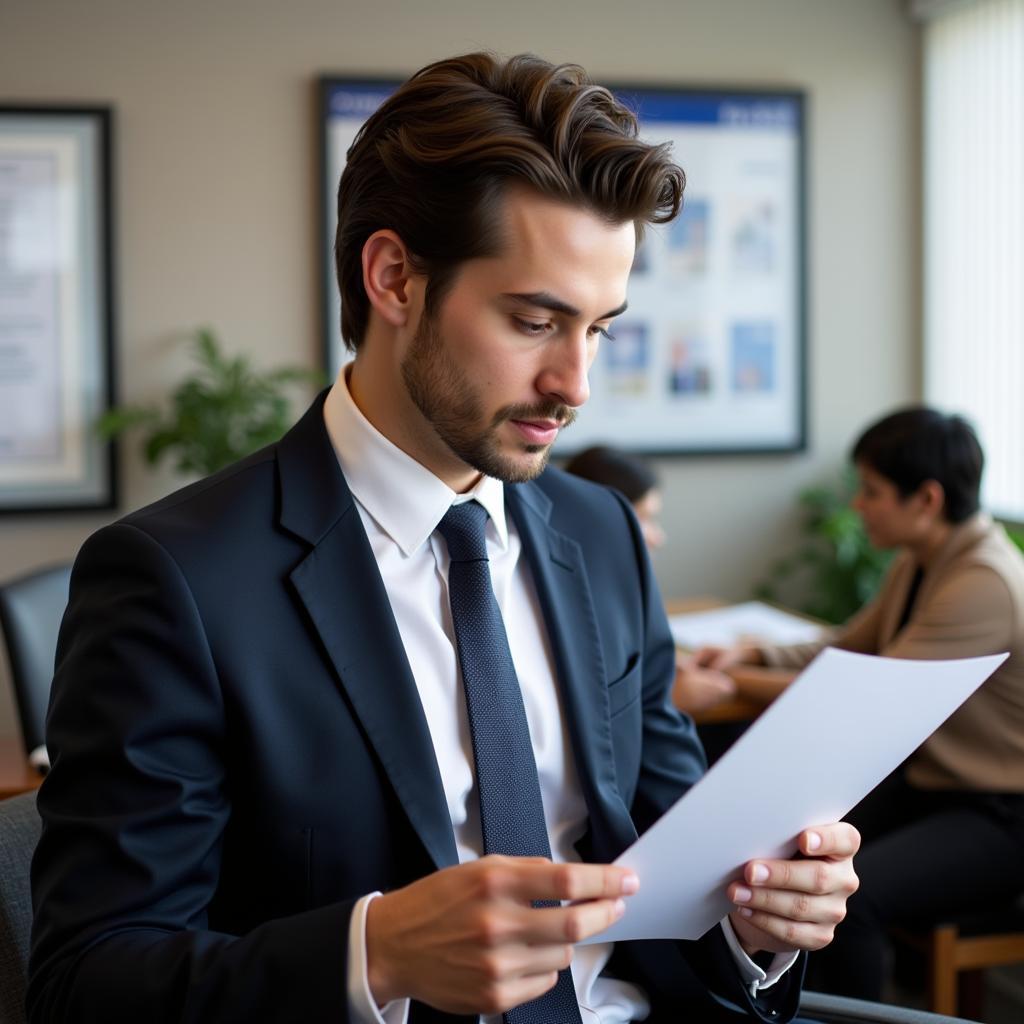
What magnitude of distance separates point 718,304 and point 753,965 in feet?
12.1

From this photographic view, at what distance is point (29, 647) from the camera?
278 cm

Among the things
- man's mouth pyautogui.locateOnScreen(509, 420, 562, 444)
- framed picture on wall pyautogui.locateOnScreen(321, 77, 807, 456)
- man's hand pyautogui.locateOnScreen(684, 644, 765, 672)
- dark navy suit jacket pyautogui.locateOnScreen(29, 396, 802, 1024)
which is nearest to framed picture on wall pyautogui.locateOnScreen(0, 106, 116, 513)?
framed picture on wall pyautogui.locateOnScreen(321, 77, 807, 456)

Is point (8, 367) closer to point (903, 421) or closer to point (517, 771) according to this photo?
point (903, 421)

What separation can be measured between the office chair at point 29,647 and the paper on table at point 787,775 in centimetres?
195

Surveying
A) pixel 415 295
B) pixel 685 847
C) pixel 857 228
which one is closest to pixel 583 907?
pixel 685 847

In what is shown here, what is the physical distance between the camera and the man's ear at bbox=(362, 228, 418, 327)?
1367 mm

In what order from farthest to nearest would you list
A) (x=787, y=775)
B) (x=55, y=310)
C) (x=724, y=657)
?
1. (x=55, y=310)
2. (x=724, y=657)
3. (x=787, y=775)

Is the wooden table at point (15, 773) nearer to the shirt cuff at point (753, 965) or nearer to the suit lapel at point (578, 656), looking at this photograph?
the suit lapel at point (578, 656)

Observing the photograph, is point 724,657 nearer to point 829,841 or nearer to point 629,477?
point 629,477

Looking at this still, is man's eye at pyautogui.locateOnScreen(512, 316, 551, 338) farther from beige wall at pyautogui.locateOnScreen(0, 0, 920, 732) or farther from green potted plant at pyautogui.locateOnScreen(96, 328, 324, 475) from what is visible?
beige wall at pyautogui.locateOnScreen(0, 0, 920, 732)

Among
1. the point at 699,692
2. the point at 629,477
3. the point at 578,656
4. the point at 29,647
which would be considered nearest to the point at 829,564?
the point at 629,477

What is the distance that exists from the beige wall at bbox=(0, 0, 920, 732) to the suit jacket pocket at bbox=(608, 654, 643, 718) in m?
3.15

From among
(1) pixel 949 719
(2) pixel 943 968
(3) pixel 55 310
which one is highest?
(3) pixel 55 310

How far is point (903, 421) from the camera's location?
2855mm
